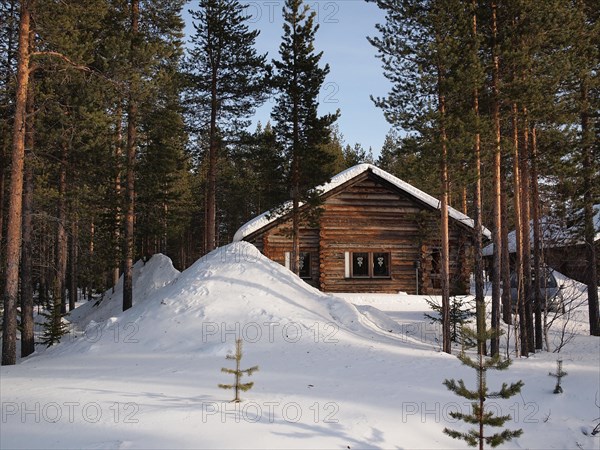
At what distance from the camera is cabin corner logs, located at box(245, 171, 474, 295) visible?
23.9 m

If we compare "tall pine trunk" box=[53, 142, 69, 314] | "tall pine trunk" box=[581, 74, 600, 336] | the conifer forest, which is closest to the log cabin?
the conifer forest

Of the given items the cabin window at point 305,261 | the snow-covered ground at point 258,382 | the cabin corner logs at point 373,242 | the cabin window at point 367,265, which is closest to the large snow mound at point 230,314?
the snow-covered ground at point 258,382

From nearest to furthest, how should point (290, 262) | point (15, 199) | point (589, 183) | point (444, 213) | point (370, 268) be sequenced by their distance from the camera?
point (15, 199)
point (444, 213)
point (589, 183)
point (290, 262)
point (370, 268)

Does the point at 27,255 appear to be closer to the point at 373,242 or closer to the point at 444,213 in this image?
the point at 444,213

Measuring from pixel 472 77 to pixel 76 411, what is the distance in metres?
12.2

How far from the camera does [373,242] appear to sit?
24281 mm

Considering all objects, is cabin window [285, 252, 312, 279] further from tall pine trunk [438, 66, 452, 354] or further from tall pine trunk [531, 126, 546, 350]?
tall pine trunk [438, 66, 452, 354]

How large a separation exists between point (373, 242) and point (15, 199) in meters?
16.7

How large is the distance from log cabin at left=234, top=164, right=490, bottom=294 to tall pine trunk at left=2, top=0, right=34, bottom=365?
1242cm

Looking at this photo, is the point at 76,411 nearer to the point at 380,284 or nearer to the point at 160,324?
the point at 160,324

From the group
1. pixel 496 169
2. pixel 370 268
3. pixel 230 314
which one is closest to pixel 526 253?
pixel 496 169

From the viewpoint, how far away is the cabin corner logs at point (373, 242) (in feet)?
78.3

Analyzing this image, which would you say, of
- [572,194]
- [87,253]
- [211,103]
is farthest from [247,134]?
[572,194]

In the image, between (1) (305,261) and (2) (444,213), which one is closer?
(2) (444,213)
